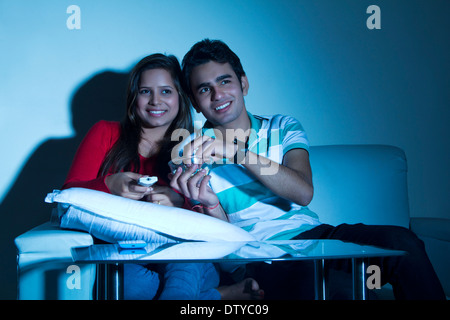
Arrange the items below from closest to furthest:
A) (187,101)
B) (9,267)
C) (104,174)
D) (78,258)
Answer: (78,258), (104,174), (187,101), (9,267)

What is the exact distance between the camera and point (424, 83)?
6.21 feet

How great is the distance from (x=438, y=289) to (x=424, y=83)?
1.22 metres

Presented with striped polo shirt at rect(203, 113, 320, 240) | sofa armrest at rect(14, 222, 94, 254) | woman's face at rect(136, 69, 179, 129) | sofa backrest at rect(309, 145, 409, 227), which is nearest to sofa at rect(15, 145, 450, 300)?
sofa backrest at rect(309, 145, 409, 227)

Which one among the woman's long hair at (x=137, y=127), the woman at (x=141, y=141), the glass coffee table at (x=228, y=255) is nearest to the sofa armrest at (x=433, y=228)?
the glass coffee table at (x=228, y=255)

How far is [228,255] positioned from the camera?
809mm

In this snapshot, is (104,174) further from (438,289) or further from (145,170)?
Answer: (438,289)

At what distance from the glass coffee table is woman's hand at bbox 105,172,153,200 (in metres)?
0.29

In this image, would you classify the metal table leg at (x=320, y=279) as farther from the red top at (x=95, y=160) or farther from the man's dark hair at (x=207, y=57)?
the man's dark hair at (x=207, y=57)

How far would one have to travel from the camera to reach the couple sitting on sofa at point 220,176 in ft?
3.34

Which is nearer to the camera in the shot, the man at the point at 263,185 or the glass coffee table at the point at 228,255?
the glass coffee table at the point at 228,255

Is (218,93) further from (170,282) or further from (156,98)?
(170,282)

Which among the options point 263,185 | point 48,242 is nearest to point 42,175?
point 48,242

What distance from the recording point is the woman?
128 centimetres
